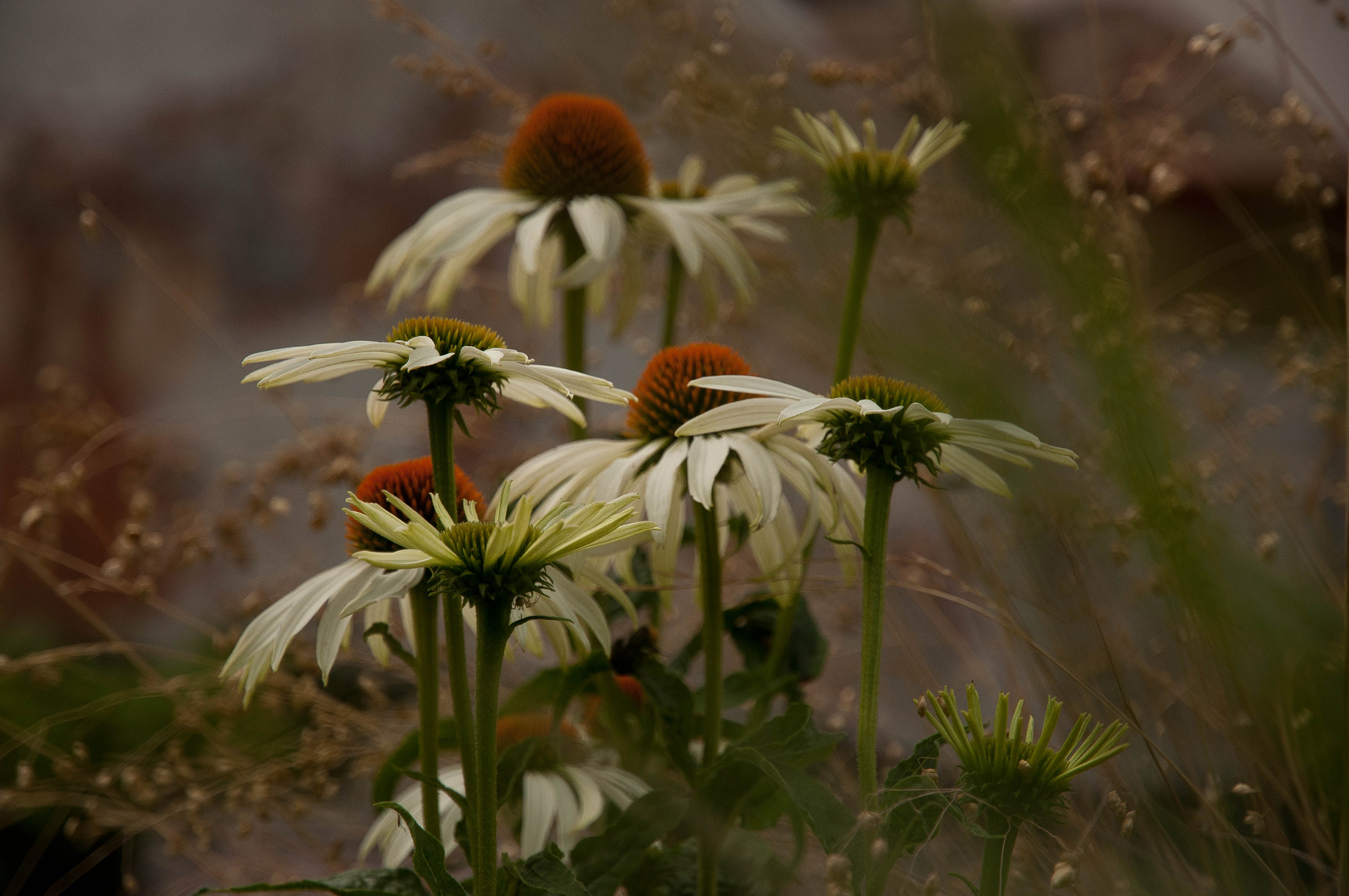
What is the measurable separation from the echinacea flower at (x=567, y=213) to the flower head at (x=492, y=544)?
0.27 metres

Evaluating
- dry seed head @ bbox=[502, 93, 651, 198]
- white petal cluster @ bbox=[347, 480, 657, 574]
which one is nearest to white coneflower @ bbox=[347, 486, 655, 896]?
white petal cluster @ bbox=[347, 480, 657, 574]

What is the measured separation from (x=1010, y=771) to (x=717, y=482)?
0.19 metres

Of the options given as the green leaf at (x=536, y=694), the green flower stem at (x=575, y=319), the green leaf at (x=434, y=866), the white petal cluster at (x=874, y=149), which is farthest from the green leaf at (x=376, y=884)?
the white petal cluster at (x=874, y=149)

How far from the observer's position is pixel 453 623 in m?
0.35

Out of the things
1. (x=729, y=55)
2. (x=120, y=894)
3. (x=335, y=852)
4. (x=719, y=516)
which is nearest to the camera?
(x=719, y=516)

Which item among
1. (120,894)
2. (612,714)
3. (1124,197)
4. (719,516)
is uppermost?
(1124,197)

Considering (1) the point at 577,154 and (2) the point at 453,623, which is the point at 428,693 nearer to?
(2) the point at 453,623

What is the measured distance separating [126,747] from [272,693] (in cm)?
53

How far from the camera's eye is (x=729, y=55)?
2.38ft

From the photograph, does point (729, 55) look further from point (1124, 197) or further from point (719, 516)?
point (719, 516)

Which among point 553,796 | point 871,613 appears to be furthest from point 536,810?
point 871,613

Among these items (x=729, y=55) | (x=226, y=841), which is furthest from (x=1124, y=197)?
(x=226, y=841)

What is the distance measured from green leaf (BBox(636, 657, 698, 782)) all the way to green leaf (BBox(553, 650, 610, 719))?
18 mm

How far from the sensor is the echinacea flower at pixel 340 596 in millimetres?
367
